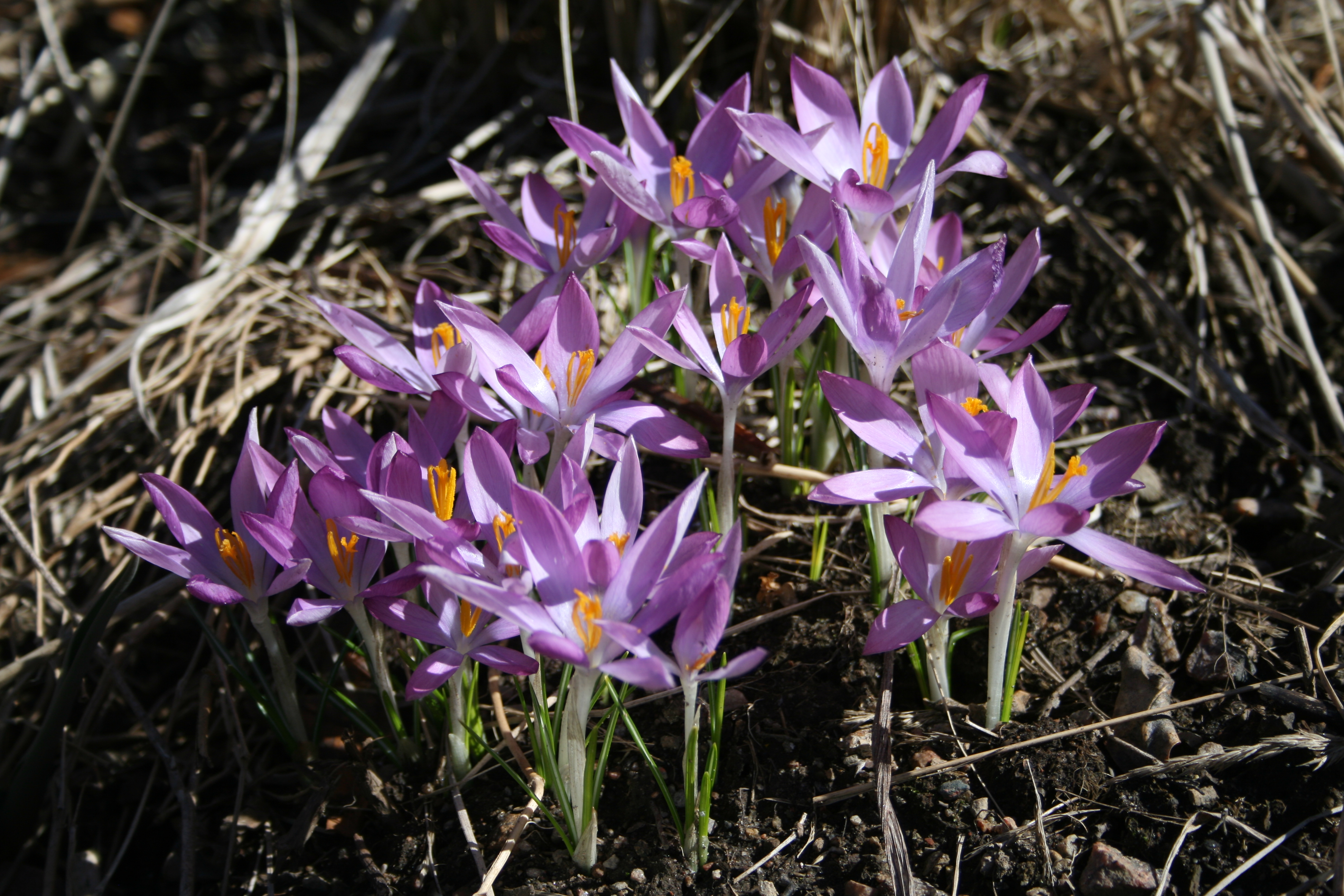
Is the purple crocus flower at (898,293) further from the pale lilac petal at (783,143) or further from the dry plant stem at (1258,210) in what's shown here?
the dry plant stem at (1258,210)

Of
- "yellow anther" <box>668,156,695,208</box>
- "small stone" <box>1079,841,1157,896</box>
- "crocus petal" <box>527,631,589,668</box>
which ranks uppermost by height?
"yellow anther" <box>668,156,695,208</box>

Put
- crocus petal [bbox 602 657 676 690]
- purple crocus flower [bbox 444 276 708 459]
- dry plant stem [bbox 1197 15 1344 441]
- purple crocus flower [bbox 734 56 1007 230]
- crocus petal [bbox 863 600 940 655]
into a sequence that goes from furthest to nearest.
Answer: dry plant stem [bbox 1197 15 1344 441] → purple crocus flower [bbox 734 56 1007 230] → purple crocus flower [bbox 444 276 708 459] → crocus petal [bbox 863 600 940 655] → crocus petal [bbox 602 657 676 690]

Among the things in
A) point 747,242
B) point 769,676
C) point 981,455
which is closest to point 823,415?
point 747,242

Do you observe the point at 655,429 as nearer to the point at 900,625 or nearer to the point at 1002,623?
the point at 900,625

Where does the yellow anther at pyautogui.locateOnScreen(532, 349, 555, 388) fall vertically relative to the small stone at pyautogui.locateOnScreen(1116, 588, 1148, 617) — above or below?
→ above

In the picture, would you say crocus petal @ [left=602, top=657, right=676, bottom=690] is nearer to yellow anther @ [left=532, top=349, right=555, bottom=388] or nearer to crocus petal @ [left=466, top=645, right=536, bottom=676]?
crocus petal @ [left=466, top=645, right=536, bottom=676]

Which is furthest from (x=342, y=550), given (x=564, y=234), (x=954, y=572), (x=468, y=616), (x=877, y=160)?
(x=877, y=160)

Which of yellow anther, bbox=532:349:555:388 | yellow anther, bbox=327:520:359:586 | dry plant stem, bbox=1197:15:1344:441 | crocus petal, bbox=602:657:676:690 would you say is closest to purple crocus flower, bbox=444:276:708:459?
yellow anther, bbox=532:349:555:388

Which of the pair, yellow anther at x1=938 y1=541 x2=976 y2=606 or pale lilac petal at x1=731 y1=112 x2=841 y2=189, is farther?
pale lilac petal at x1=731 y1=112 x2=841 y2=189
